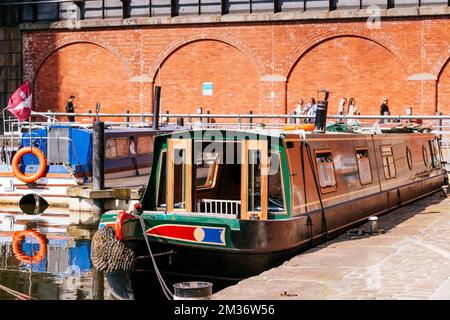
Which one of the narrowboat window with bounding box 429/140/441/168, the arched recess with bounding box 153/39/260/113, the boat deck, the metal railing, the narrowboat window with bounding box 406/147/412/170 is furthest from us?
the arched recess with bounding box 153/39/260/113

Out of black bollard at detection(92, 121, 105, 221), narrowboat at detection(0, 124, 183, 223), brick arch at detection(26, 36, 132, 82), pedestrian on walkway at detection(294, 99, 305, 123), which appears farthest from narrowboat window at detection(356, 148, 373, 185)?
brick arch at detection(26, 36, 132, 82)

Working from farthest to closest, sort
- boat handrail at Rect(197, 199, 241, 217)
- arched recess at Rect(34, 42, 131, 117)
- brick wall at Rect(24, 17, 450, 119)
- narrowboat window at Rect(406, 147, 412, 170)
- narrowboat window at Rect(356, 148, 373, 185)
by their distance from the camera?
arched recess at Rect(34, 42, 131, 117) < brick wall at Rect(24, 17, 450, 119) < narrowboat window at Rect(406, 147, 412, 170) < narrowboat window at Rect(356, 148, 373, 185) < boat handrail at Rect(197, 199, 241, 217)

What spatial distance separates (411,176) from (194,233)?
7.96 metres

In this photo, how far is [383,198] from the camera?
16.1 m

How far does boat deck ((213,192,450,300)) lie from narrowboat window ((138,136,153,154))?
9.82 metres

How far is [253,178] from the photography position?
11.9 m

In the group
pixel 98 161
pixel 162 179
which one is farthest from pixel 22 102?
pixel 162 179

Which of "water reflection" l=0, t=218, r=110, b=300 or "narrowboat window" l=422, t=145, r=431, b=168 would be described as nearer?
"water reflection" l=0, t=218, r=110, b=300

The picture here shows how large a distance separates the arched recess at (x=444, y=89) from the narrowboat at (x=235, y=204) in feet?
54.2

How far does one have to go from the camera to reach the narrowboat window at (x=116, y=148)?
21781 mm

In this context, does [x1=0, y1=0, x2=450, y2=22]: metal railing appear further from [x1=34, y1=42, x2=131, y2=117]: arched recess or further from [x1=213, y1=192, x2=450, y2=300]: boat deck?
[x1=213, y1=192, x2=450, y2=300]: boat deck

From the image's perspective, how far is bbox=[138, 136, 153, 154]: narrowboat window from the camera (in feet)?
74.7
